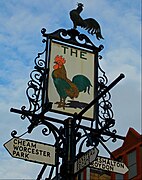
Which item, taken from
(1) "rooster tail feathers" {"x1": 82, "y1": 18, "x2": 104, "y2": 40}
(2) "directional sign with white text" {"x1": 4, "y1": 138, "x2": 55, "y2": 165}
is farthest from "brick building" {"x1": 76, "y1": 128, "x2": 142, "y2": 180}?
(2) "directional sign with white text" {"x1": 4, "y1": 138, "x2": 55, "y2": 165}

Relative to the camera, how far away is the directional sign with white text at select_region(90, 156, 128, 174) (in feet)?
31.2

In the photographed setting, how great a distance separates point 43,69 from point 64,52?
539 millimetres

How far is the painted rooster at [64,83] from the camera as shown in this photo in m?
10.0

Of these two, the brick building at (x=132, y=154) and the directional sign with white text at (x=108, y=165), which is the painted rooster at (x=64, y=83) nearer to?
the directional sign with white text at (x=108, y=165)

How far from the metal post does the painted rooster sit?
550mm

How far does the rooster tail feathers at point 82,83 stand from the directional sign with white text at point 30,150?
1344 millimetres

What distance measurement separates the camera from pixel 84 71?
10.4 metres

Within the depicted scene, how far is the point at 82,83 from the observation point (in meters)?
10.2

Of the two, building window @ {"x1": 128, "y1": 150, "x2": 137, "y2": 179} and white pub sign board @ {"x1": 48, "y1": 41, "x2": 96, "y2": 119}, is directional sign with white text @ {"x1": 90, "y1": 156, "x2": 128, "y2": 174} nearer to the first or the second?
white pub sign board @ {"x1": 48, "y1": 41, "x2": 96, "y2": 119}

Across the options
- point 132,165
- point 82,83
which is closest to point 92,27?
point 82,83

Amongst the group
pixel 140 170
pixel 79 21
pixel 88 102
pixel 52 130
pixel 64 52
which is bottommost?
pixel 52 130

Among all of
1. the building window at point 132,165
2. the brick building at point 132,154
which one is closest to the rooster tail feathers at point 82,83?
the brick building at point 132,154

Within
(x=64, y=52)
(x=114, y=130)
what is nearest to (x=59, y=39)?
(x=64, y=52)

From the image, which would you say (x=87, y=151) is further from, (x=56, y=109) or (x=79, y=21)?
(x=79, y=21)
